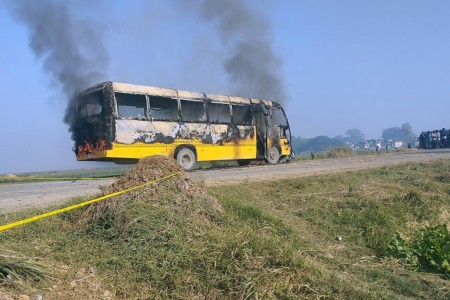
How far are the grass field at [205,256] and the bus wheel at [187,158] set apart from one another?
26.8ft

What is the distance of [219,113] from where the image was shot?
16641 millimetres

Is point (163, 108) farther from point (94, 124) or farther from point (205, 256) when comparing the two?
point (205, 256)

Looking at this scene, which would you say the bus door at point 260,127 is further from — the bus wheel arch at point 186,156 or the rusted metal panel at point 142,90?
the rusted metal panel at point 142,90

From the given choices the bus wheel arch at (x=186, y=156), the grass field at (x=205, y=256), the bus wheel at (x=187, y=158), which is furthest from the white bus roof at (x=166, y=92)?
the grass field at (x=205, y=256)

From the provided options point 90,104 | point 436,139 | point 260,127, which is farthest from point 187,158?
point 436,139

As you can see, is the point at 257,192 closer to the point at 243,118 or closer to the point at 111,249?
the point at 111,249

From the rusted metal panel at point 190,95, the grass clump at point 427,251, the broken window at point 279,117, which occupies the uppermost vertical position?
the rusted metal panel at point 190,95

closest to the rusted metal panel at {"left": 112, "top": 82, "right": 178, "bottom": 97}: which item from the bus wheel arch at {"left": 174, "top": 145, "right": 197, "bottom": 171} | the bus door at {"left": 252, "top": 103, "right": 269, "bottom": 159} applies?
the bus wheel arch at {"left": 174, "top": 145, "right": 197, "bottom": 171}

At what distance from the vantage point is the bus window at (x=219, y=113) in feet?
53.3

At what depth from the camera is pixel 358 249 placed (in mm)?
6074

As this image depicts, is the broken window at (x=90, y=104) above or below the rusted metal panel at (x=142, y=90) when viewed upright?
below

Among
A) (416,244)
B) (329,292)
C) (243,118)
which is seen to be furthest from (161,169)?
(243,118)

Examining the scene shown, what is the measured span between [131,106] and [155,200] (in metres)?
9.12

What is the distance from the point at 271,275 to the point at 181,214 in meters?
1.50
